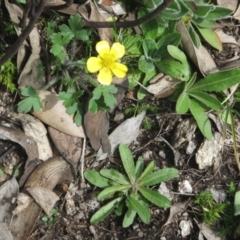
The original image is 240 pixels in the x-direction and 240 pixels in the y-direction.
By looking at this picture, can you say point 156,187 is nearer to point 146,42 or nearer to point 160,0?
point 146,42

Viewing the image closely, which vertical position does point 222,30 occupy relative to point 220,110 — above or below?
above

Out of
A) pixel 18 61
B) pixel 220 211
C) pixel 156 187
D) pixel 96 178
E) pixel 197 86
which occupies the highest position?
pixel 18 61

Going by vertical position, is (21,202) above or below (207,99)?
below

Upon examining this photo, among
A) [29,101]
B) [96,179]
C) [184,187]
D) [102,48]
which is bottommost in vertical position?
[184,187]

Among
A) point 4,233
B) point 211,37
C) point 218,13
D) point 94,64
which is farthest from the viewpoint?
point 211,37

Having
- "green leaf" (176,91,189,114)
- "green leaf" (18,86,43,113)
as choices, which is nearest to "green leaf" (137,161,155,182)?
"green leaf" (176,91,189,114)

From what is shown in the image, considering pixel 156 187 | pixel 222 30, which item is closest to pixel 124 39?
pixel 222 30

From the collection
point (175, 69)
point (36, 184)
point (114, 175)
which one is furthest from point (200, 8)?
point (36, 184)

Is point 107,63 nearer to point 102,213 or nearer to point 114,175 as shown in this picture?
point 114,175
